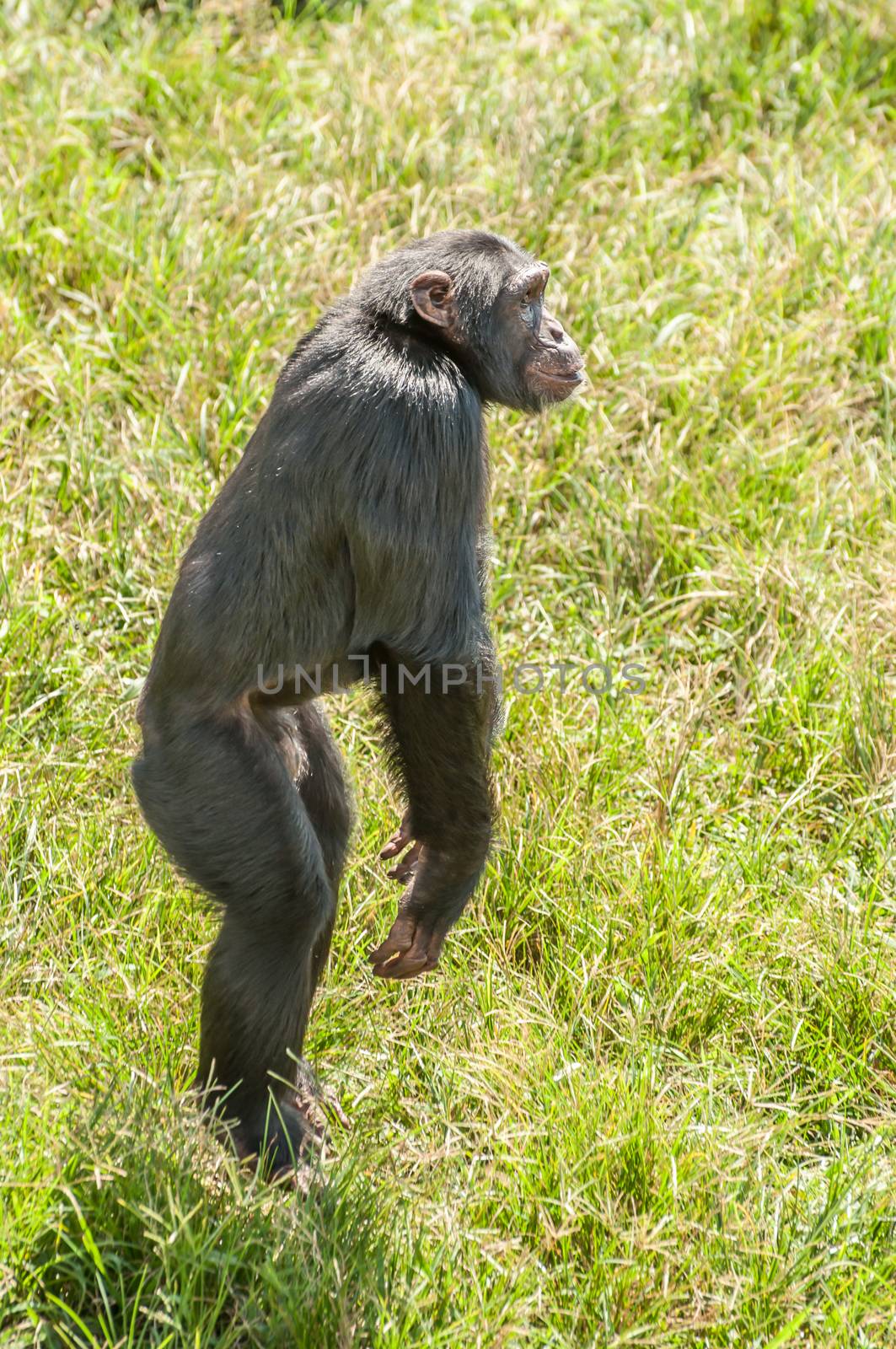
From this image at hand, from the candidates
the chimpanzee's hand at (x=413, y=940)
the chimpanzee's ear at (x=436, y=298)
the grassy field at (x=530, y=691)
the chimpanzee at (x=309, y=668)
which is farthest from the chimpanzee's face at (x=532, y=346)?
the chimpanzee's hand at (x=413, y=940)

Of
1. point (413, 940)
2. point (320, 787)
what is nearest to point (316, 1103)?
point (413, 940)

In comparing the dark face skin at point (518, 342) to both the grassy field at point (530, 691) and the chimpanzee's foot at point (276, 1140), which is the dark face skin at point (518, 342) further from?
the chimpanzee's foot at point (276, 1140)

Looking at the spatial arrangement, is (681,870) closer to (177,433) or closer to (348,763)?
(348,763)

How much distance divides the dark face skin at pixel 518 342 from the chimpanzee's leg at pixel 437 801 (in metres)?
0.93

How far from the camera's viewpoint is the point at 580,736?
522cm

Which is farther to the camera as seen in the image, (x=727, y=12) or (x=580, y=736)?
(x=727, y=12)

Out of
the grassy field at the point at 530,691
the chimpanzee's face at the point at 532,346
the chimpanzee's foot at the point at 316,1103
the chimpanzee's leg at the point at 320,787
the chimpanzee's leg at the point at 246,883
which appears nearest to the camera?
the grassy field at the point at 530,691

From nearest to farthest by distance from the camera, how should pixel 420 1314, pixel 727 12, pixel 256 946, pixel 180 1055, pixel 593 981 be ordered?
pixel 420 1314
pixel 256 946
pixel 180 1055
pixel 593 981
pixel 727 12

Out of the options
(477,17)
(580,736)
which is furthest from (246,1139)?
(477,17)

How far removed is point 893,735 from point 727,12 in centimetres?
497

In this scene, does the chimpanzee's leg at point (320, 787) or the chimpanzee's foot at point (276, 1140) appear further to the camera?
the chimpanzee's leg at point (320, 787)

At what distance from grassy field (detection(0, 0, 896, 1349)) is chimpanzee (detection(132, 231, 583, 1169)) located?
35 cm

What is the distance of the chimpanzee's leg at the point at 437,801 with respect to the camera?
388 cm

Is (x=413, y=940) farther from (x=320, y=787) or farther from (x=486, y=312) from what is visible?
(x=486, y=312)
